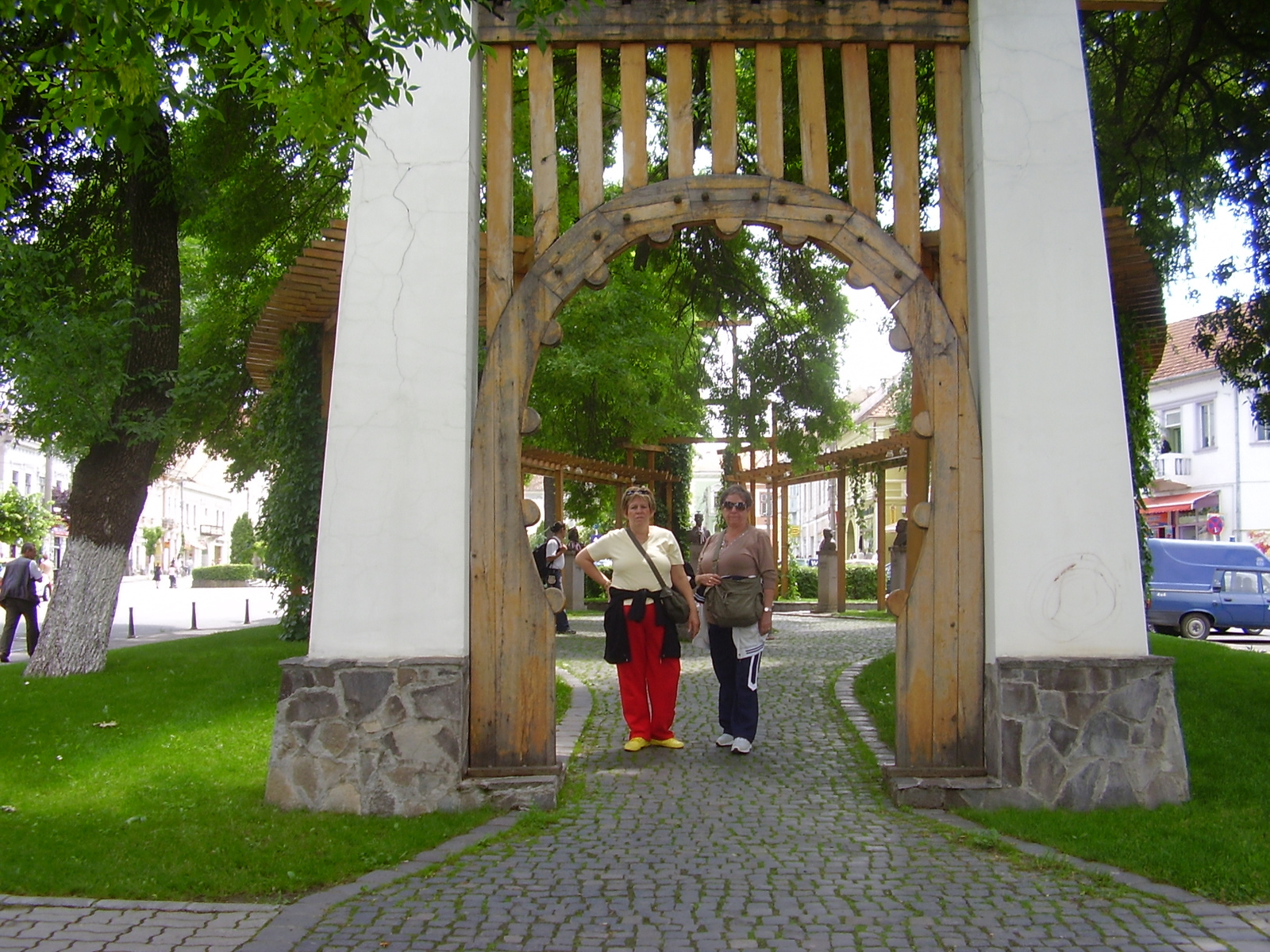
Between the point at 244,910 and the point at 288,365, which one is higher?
the point at 288,365

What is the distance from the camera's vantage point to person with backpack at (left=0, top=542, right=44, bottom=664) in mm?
16266

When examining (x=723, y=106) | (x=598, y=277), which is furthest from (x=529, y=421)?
(x=723, y=106)

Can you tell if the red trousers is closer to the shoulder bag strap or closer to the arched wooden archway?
the shoulder bag strap

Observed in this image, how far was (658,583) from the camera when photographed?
24.8 feet

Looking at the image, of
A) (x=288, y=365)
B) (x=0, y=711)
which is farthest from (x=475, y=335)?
(x=288, y=365)

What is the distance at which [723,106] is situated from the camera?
21.6 ft

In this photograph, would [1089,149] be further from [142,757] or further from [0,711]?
[0,711]

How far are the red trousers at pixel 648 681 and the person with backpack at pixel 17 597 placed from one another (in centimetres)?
1181

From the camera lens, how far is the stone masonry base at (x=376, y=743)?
601 centimetres

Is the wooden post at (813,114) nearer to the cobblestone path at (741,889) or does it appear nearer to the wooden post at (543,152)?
the wooden post at (543,152)

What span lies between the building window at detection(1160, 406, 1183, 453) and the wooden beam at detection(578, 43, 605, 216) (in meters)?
37.3

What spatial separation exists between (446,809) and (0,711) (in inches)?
202

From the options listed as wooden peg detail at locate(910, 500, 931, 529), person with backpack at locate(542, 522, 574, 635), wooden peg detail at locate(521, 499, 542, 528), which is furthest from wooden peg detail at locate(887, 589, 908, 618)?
person with backpack at locate(542, 522, 574, 635)

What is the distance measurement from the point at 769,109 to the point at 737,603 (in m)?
2.97
